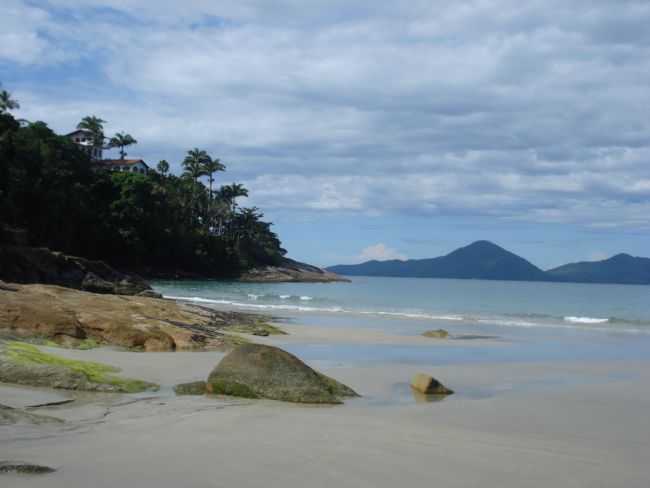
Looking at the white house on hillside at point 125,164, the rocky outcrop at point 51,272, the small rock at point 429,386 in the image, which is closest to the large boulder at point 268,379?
the small rock at point 429,386

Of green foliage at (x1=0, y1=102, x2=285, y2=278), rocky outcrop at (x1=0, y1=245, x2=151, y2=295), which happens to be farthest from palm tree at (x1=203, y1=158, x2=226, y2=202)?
rocky outcrop at (x1=0, y1=245, x2=151, y2=295)

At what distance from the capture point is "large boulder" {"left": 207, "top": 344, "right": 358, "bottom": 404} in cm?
991

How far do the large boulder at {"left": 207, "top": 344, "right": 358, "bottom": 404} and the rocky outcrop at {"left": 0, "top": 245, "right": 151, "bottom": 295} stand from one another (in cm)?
2333

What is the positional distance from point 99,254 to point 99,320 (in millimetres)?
72301

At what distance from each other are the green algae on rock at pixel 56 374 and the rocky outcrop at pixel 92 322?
10.3 feet

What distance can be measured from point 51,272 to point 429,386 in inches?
1131

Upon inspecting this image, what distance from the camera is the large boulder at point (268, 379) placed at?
991cm

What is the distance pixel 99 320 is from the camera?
48.3ft

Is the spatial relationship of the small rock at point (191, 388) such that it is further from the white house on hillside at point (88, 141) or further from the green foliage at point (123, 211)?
the white house on hillside at point (88, 141)

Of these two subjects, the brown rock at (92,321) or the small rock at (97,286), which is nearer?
the brown rock at (92,321)

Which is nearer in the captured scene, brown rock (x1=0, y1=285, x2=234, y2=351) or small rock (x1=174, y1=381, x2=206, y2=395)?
small rock (x1=174, y1=381, x2=206, y2=395)

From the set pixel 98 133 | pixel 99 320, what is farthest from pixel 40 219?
pixel 99 320

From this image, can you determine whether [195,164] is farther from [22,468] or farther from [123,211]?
[22,468]

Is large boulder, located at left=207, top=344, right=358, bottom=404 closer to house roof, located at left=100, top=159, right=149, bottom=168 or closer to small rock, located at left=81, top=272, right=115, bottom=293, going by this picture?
small rock, located at left=81, top=272, right=115, bottom=293
